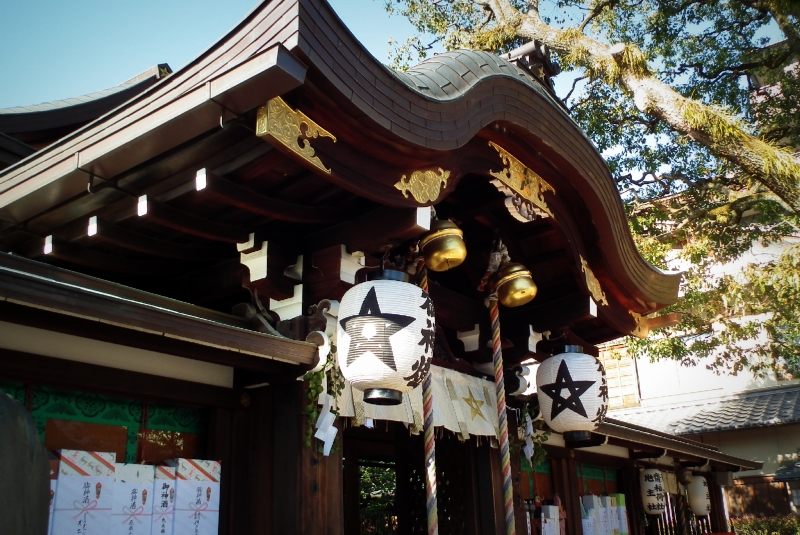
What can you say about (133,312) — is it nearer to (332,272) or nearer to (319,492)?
(332,272)

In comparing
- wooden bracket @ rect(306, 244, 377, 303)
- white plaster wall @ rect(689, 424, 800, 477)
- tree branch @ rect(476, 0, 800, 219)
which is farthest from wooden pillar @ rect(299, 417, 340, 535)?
white plaster wall @ rect(689, 424, 800, 477)

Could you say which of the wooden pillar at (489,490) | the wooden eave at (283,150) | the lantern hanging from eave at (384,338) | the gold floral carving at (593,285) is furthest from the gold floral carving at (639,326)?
the lantern hanging from eave at (384,338)

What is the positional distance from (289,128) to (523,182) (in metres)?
2.59

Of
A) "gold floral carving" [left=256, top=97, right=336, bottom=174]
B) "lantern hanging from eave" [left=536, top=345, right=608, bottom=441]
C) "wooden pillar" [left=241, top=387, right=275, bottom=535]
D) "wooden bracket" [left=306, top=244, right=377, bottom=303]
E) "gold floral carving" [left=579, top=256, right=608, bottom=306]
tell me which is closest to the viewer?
"gold floral carving" [left=256, top=97, right=336, bottom=174]

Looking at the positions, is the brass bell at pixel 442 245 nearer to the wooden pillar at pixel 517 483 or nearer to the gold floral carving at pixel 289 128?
the gold floral carving at pixel 289 128

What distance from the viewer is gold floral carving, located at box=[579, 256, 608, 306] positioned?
6.79m

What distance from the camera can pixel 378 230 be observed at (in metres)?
4.82

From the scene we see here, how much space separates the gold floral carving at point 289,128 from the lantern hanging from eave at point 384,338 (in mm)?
1056

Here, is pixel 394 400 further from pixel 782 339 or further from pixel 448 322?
pixel 782 339

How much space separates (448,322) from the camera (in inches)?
280

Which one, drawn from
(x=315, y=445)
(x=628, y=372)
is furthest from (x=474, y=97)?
(x=628, y=372)

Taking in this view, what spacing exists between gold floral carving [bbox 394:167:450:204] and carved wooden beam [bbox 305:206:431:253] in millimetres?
96

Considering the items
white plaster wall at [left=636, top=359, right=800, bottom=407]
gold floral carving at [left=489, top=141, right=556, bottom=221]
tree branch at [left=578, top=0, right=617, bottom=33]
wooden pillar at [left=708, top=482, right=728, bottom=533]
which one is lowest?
wooden pillar at [left=708, top=482, right=728, bottom=533]

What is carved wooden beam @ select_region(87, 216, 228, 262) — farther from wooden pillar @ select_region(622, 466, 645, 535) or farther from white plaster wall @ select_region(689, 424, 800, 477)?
white plaster wall @ select_region(689, 424, 800, 477)
